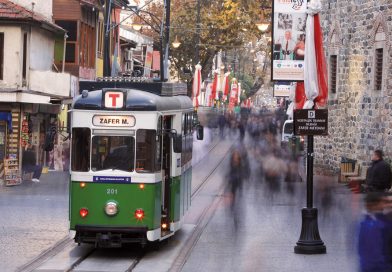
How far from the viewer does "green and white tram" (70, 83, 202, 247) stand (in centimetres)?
2000

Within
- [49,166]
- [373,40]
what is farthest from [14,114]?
[373,40]

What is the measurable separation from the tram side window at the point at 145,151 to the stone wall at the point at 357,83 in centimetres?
1591

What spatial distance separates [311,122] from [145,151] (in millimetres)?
3229

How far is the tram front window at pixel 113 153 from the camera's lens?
790 inches

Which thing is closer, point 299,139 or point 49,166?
point 49,166

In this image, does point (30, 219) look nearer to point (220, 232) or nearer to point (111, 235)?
point (220, 232)

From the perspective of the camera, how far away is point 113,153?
20156 millimetres

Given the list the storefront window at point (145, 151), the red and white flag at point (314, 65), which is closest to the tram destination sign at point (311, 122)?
the red and white flag at point (314, 65)

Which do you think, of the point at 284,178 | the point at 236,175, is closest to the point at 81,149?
the point at 284,178

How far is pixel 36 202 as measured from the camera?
3209cm

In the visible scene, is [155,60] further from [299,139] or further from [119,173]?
[119,173]

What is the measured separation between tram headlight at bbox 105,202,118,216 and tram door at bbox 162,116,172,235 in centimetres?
147

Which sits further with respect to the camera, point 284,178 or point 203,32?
point 203,32

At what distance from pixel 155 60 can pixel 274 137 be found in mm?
15247
